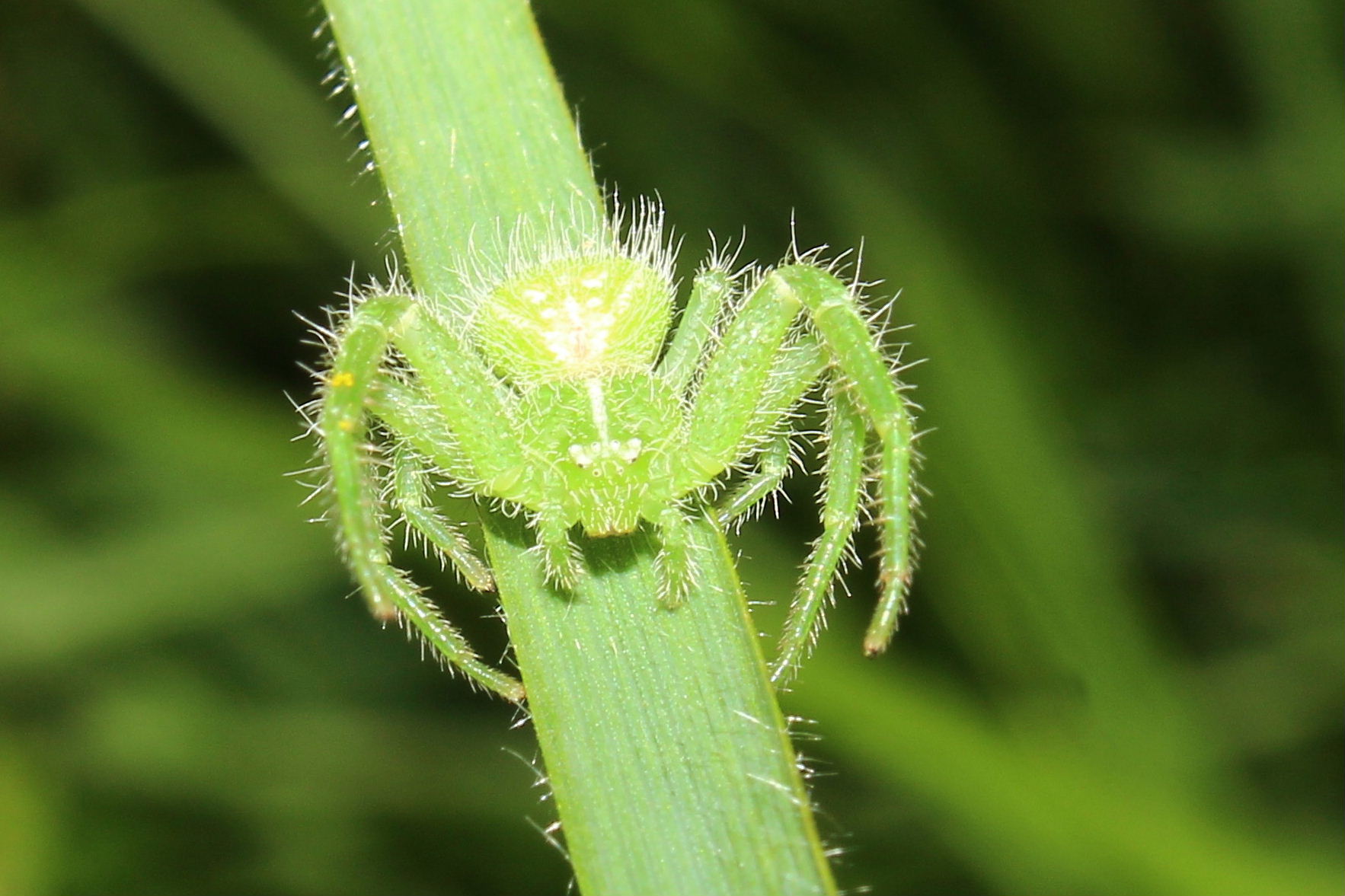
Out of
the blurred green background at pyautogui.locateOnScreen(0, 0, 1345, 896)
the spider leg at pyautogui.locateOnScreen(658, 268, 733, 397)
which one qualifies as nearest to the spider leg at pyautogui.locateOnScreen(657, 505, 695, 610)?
the spider leg at pyautogui.locateOnScreen(658, 268, 733, 397)

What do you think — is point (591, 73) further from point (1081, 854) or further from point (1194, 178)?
point (1081, 854)

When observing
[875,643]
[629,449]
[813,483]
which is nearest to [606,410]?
[629,449]

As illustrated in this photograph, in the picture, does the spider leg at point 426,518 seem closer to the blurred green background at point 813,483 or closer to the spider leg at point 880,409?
the spider leg at point 880,409

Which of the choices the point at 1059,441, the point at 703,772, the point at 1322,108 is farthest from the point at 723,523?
the point at 1322,108

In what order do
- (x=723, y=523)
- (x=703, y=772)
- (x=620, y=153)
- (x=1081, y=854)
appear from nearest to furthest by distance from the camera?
(x=703, y=772)
(x=723, y=523)
(x=1081, y=854)
(x=620, y=153)

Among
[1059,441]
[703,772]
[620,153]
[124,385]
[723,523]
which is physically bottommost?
[703,772]

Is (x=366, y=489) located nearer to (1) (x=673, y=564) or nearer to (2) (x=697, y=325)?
(1) (x=673, y=564)

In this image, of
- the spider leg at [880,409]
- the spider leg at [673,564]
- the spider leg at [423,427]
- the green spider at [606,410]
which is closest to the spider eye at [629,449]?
the green spider at [606,410]
